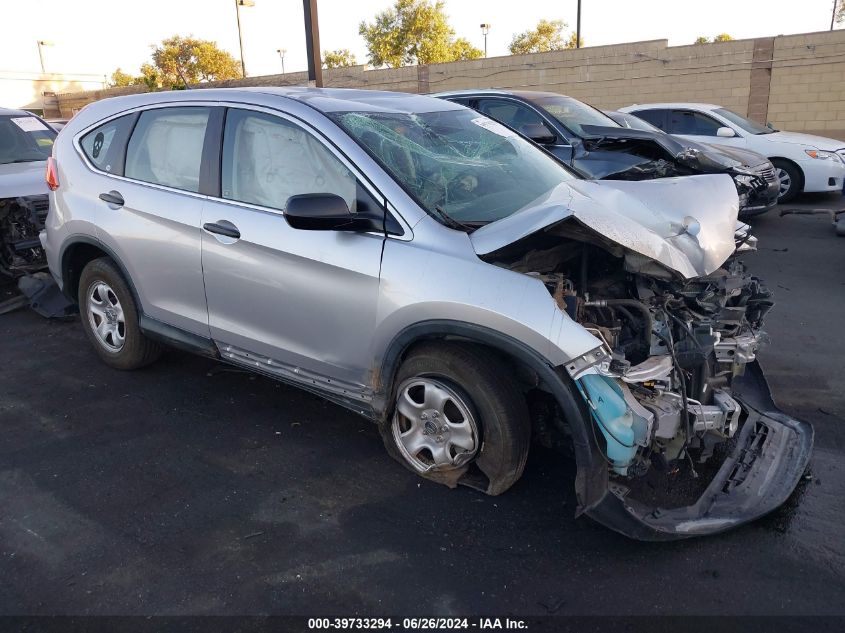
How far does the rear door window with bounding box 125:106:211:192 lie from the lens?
4.00 meters

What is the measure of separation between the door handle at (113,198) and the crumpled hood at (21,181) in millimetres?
2473

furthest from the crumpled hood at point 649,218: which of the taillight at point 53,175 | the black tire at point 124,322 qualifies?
the taillight at point 53,175

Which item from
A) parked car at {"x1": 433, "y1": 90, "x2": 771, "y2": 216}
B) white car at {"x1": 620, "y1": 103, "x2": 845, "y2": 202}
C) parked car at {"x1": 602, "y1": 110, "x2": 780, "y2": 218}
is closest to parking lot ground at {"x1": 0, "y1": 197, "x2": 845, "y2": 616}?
parked car at {"x1": 433, "y1": 90, "x2": 771, "y2": 216}

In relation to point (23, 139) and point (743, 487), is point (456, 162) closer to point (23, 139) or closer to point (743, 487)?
point (743, 487)

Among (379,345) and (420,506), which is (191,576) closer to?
(420,506)

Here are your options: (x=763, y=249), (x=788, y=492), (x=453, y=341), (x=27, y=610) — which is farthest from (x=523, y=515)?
(x=763, y=249)

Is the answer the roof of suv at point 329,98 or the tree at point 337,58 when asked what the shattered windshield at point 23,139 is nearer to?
the roof of suv at point 329,98

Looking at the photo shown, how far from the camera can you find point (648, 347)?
299cm

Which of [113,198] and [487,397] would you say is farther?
[113,198]

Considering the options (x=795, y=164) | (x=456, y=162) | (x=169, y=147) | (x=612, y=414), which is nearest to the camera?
(x=612, y=414)

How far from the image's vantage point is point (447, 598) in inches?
105

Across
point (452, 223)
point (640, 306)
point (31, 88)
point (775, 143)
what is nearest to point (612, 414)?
point (640, 306)

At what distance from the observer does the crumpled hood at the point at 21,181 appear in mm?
6430

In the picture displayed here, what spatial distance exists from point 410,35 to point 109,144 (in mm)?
45339
